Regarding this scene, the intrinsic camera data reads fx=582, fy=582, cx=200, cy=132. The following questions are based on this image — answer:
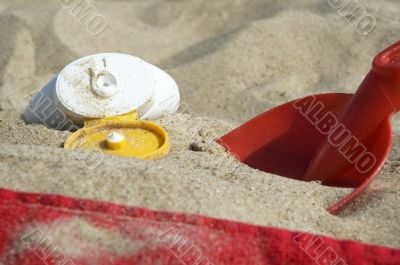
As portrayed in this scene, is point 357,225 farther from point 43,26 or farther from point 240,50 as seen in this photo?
point 43,26

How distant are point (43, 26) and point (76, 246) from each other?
2.17 m

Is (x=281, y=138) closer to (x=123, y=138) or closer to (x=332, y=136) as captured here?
(x=332, y=136)

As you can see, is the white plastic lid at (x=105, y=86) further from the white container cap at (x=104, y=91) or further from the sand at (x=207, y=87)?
the sand at (x=207, y=87)

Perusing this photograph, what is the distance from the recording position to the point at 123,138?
142 centimetres

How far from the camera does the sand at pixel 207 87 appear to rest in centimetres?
111

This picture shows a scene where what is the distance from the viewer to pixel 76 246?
3.37ft

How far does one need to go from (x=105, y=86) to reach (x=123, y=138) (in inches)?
9.8

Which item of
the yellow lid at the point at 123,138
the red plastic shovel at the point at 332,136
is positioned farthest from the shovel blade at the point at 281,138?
the yellow lid at the point at 123,138

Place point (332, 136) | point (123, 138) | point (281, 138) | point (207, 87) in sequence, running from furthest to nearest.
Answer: point (207, 87) < point (281, 138) < point (332, 136) < point (123, 138)

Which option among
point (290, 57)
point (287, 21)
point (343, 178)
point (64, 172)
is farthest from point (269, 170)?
point (287, 21)

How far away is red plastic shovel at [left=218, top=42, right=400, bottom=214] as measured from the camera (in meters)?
1.42

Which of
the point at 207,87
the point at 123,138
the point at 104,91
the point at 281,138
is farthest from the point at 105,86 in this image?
the point at 207,87

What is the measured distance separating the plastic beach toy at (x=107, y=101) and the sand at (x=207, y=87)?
7 centimetres

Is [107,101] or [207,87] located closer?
[107,101]
